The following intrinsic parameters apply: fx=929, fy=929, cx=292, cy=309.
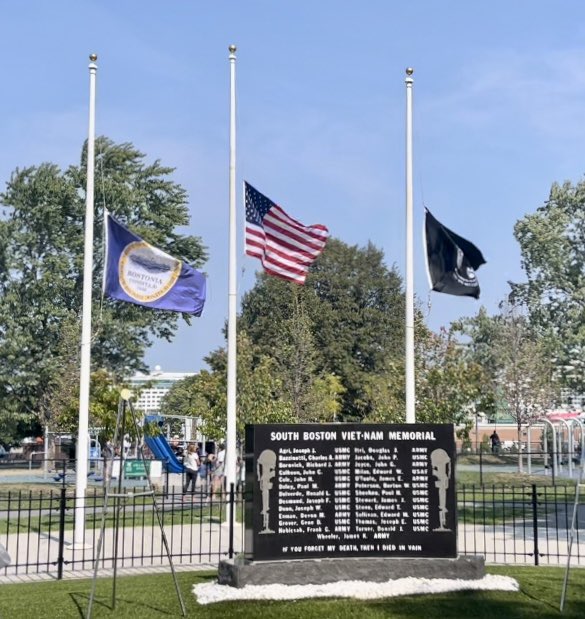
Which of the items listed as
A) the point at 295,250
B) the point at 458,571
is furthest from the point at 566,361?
the point at 458,571

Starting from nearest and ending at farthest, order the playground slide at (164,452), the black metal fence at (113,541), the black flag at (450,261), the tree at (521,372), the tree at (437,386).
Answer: the black metal fence at (113,541) → the black flag at (450,261) → the tree at (437,386) → the playground slide at (164,452) → the tree at (521,372)

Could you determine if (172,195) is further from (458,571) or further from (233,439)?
Answer: (458,571)

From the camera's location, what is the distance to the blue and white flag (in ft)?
54.6

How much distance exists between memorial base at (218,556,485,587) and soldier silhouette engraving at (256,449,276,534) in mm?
512

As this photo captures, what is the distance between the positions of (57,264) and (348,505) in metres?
40.1

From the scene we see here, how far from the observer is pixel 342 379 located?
67375mm

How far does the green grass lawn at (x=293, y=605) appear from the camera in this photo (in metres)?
10.7

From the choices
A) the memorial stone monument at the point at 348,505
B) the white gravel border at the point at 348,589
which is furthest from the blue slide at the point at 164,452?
the memorial stone monument at the point at 348,505

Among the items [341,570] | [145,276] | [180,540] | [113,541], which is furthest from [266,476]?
[180,540]

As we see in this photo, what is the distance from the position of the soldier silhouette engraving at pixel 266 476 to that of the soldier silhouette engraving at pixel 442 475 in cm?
214

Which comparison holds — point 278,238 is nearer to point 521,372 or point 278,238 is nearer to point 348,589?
point 348,589

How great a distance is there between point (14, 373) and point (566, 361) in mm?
29823

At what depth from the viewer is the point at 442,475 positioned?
12.2 metres

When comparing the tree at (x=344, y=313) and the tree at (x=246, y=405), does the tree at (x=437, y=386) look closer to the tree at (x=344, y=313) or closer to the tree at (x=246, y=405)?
the tree at (x=246, y=405)
